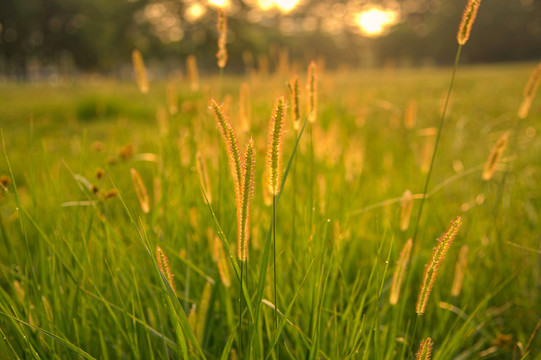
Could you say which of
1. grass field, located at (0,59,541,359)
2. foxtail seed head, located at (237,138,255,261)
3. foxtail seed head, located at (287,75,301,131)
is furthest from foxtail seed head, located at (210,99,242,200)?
foxtail seed head, located at (287,75,301,131)

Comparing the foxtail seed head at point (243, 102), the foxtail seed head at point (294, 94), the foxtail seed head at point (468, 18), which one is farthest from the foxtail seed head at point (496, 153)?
the foxtail seed head at point (243, 102)

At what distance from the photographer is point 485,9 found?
35.6m

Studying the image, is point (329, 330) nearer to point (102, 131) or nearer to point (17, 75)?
point (102, 131)

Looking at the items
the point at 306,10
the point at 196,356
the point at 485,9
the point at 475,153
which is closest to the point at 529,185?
the point at 475,153

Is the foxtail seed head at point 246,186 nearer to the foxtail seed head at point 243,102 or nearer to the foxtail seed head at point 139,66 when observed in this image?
the foxtail seed head at point 243,102

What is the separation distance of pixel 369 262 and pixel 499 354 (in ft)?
1.96

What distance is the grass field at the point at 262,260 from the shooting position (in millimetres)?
956

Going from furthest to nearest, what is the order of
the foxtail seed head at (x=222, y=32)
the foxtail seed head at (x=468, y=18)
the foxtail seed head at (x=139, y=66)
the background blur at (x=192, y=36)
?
the background blur at (x=192, y=36), the foxtail seed head at (x=139, y=66), the foxtail seed head at (x=222, y=32), the foxtail seed head at (x=468, y=18)

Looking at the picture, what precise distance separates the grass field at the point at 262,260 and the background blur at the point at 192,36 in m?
24.9

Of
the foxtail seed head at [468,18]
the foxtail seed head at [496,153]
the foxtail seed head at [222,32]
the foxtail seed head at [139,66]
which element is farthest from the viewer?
the foxtail seed head at [139,66]

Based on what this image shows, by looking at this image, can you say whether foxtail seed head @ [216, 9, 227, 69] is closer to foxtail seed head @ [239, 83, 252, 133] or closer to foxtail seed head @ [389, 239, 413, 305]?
foxtail seed head @ [239, 83, 252, 133]

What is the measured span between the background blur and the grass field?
2493 centimetres

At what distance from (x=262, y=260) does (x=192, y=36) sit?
125ft

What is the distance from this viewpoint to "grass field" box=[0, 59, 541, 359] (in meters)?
0.96
